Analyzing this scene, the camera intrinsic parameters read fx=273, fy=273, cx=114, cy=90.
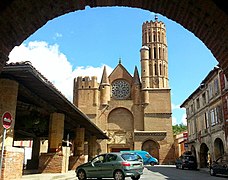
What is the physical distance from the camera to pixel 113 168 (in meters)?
13.9

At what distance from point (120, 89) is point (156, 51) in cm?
1259

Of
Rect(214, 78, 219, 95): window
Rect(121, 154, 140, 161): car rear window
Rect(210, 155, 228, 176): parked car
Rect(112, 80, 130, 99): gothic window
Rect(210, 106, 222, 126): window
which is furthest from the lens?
Rect(112, 80, 130, 99): gothic window

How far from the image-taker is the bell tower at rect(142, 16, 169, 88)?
56.7 meters

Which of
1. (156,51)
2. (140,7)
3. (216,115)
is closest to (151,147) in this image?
(156,51)

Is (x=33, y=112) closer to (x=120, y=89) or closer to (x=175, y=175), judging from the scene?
(x=175, y=175)

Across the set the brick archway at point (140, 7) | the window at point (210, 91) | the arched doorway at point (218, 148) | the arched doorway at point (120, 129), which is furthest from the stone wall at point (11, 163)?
the arched doorway at point (120, 129)

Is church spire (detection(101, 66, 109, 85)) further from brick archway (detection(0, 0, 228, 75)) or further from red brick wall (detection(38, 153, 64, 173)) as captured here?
brick archway (detection(0, 0, 228, 75))

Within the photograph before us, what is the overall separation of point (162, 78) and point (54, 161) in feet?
144

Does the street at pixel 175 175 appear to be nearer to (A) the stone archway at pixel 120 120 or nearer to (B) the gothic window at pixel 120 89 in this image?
(A) the stone archway at pixel 120 120

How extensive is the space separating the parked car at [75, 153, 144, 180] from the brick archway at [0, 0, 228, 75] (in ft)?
34.7

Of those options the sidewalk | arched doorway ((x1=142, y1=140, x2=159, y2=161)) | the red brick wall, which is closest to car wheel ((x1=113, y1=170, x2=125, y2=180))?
the sidewalk

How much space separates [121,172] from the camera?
13617 mm

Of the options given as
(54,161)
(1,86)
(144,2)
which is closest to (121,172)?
(54,161)

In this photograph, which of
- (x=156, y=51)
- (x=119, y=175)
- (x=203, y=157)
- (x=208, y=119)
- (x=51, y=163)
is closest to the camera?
(x=119, y=175)
